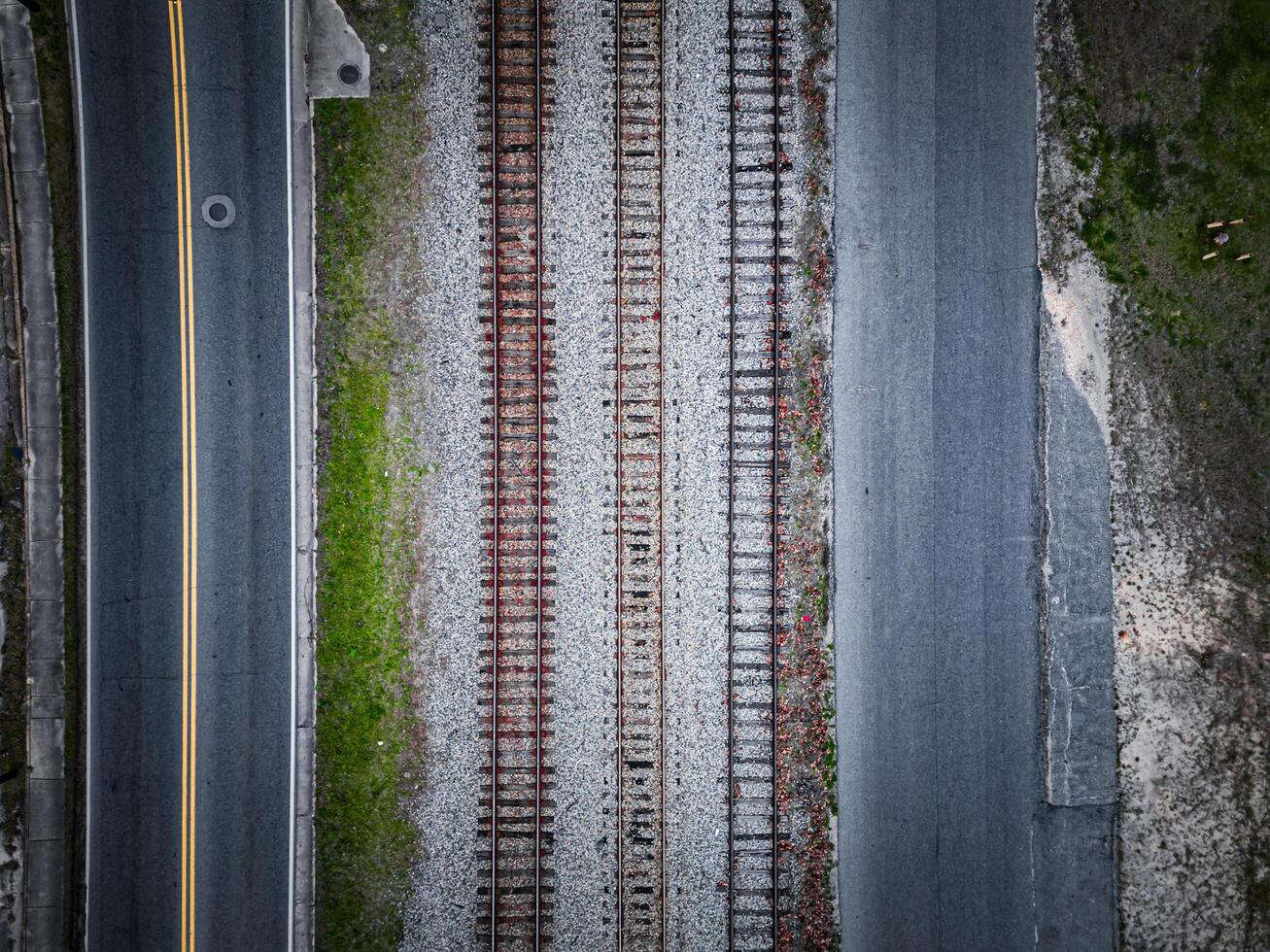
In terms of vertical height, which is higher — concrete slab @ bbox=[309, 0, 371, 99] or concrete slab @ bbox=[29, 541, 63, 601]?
concrete slab @ bbox=[309, 0, 371, 99]

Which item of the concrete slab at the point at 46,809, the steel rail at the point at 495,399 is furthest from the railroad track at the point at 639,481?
the concrete slab at the point at 46,809

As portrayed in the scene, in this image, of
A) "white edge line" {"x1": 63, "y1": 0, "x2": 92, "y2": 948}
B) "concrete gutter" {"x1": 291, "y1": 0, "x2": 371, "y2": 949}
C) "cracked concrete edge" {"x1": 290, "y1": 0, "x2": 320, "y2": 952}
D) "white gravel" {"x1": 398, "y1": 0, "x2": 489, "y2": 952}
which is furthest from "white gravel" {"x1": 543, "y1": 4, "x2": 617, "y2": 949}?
"white edge line" {"x1": 63, "y1": 0, "x2": 92, "y2": 948}

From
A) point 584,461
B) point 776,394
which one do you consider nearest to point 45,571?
point 584,461

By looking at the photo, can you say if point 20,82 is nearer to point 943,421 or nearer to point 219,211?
point 219,211

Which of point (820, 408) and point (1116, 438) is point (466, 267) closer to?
point (820, 408)

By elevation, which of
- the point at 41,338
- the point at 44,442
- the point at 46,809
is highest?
the point at 41,338

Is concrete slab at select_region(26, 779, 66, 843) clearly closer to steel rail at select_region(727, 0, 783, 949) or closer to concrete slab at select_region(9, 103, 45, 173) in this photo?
concrete slab at select_region(9, 103, 45, 173)

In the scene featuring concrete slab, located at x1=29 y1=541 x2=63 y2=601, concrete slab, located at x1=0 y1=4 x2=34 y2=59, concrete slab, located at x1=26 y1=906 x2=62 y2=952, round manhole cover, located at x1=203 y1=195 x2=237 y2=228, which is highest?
concrete slab, located at x1=0 y1=4 x2=34 y2=59
